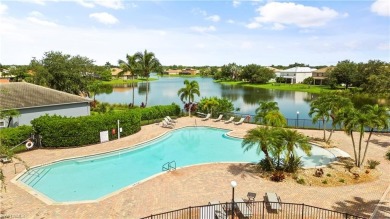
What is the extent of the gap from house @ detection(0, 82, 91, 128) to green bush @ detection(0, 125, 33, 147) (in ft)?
14.2

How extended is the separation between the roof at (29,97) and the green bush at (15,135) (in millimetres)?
4596

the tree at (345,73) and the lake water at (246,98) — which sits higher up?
the tree at (345,73)

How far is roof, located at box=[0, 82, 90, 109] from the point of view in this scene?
26719mm

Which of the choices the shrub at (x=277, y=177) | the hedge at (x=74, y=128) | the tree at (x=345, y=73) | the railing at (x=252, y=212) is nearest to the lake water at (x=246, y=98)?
the tree at (x=345, y=73)

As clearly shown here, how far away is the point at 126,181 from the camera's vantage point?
18.2m

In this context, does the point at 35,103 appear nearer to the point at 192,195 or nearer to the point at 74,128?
the point at 74,128

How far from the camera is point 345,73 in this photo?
280 ft

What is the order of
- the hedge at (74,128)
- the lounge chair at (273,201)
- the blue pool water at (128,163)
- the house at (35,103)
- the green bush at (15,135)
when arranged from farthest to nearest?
the house at (35,103), the hedge at (74,128), the green bush at (15,135), the blue pool water at (128,163), the lounge chair at (273,201)

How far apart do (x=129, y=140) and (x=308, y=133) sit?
17512mm

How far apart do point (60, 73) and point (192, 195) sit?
1470 inches

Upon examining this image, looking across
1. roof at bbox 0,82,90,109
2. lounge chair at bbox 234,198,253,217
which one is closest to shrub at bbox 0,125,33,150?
roof at bbox 0,82,90,109

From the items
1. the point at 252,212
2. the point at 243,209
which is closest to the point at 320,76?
the point at 252,212

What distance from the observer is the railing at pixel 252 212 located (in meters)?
12.4

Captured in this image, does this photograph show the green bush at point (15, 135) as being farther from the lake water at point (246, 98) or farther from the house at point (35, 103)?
the lake water at point (246, 98)
